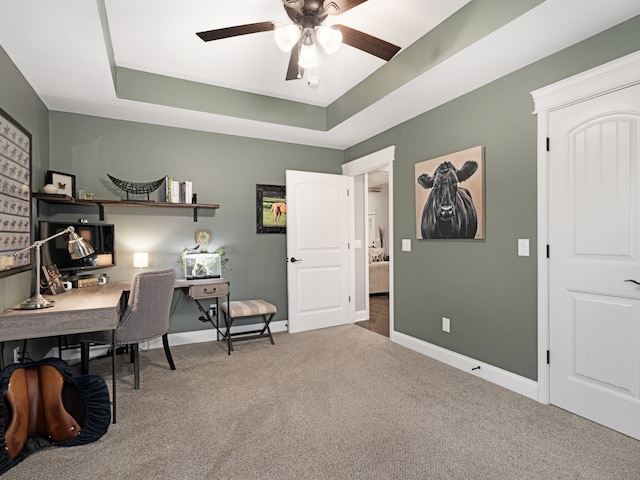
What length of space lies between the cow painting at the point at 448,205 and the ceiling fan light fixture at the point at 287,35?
1747 millimetres

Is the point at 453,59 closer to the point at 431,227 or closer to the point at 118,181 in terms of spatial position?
the point at 431,227

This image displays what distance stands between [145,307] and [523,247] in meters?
2.88

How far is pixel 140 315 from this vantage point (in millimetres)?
2766

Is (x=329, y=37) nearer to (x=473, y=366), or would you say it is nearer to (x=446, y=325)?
(x=446, y=325)

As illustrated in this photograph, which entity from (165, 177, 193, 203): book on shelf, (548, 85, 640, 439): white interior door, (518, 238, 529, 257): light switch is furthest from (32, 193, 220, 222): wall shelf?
(548, 85, 640, 439): white interior door

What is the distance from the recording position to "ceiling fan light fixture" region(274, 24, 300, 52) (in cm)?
212

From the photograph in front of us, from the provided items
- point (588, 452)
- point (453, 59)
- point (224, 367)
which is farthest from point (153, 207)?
point (588, 452)

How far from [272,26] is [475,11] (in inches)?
50.6

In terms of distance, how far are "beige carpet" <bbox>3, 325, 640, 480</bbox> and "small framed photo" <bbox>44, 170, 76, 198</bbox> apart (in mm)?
1649

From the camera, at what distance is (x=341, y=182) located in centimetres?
474

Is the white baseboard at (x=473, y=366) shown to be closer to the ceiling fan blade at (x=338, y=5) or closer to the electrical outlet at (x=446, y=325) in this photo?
the electrical outlet at (x=446, y=325)

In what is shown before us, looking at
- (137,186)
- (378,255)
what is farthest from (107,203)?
(378,255)

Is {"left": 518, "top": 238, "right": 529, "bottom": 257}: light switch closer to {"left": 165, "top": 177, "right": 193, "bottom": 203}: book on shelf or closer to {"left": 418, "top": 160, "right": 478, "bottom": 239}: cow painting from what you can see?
{"left": 418, "top": 160, "right": 478, "bottom": 239}: cow painting

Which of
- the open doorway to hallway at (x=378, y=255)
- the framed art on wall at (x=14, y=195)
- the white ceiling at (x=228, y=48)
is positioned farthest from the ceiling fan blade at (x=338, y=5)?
the open doorway to hallway at (x=378, y=255)
